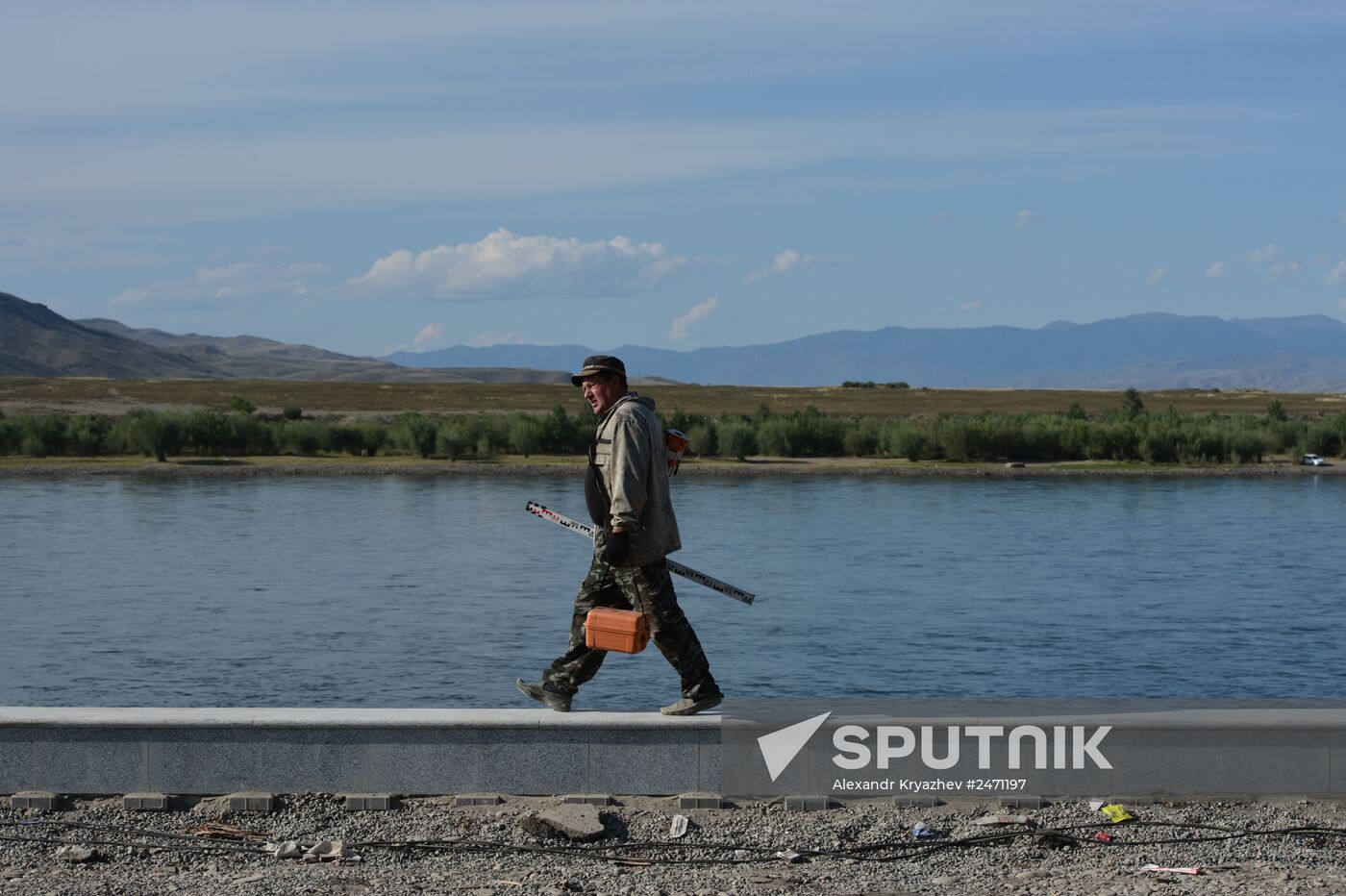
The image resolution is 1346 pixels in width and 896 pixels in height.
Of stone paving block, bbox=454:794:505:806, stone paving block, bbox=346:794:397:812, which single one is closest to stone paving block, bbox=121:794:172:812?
stone paving block, bbox=346:794:397:812

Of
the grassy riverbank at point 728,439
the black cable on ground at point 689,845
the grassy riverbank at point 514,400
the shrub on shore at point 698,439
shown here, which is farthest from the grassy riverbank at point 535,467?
the black cable on ground at point 689,845

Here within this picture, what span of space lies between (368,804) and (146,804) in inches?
37.3

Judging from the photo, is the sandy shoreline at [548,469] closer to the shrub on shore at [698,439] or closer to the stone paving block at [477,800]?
the shrub on shore at [698,439]

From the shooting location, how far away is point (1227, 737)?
6.95 m

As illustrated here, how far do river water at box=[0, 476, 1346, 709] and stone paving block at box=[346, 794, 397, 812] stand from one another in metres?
7.81

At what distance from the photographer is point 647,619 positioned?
23.1 feet

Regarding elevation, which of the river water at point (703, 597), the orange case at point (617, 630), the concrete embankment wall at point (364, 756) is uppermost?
the orange case at point (617, 630)

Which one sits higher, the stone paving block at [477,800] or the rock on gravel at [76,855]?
the stone paving block at [477,800]

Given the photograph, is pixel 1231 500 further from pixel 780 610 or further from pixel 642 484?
pixel 642 484

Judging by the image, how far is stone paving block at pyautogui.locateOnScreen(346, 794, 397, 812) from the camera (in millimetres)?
6883

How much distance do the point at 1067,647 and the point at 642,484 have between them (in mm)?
14605

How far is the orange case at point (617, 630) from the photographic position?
22.9 ft

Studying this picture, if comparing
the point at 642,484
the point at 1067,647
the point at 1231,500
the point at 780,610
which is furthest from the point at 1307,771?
the point at 1231,500

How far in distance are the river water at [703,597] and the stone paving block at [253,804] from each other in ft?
25.8
